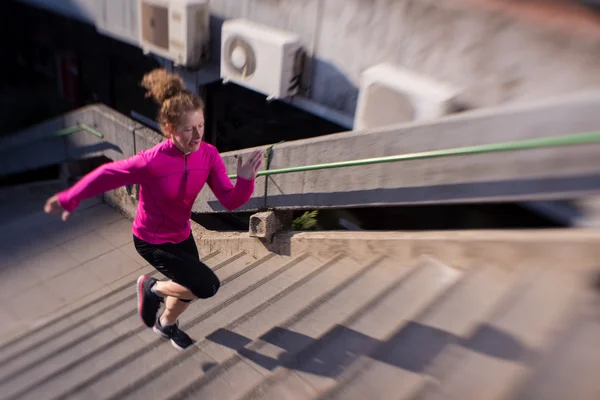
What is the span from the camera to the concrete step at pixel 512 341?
8.40ft

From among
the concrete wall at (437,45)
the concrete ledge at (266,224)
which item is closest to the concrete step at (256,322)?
the concrete ledge at (266,224)

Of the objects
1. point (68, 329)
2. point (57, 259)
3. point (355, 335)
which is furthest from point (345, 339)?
point (57, 259)

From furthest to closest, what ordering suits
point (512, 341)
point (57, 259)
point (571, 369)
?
point (57, 259)
point (512, 341)
point (571, 369)

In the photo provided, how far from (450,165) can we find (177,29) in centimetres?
500

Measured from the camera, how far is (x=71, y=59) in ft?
36.0

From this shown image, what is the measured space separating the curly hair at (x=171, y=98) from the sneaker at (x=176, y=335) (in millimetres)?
1553

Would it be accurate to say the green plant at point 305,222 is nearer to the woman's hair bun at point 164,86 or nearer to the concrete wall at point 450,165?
the concrete wall at point 450,165

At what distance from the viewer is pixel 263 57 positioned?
6.41 m

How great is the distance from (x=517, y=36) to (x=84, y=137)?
230 inches

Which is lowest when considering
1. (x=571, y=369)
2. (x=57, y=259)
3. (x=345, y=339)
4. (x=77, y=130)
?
(x=57, y=259)

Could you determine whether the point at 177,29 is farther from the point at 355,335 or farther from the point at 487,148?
the point at 355,335

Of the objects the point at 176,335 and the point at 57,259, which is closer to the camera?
the point at 176,335

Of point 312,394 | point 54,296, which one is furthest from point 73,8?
point 312,394

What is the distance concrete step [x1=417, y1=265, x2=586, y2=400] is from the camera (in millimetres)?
2561
